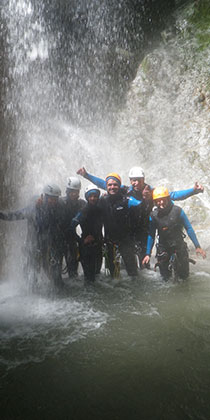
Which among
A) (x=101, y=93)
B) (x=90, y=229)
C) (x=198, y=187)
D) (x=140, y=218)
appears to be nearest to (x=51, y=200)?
(x=90, y=229)

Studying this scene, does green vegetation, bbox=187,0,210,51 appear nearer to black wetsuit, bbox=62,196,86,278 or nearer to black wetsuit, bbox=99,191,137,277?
black wetsuit, bbox=99,191,137,277

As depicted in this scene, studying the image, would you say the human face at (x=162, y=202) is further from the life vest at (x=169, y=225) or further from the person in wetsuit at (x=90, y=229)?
the person in wetsuit at (x=90, y=229)

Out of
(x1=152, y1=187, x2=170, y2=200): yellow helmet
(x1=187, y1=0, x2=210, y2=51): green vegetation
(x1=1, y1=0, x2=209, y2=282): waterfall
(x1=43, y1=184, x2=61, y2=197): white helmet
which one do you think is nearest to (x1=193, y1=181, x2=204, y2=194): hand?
(x1=152, y1=187, x2=170, y2=200): yellow helmet

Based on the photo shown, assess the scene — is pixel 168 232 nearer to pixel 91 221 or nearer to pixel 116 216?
pixel 116 216

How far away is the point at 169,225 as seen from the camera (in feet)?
21.0

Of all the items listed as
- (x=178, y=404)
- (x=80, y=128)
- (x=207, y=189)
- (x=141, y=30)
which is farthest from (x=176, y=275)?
(x=141, y=30)

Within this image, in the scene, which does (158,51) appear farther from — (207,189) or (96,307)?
(96,307)

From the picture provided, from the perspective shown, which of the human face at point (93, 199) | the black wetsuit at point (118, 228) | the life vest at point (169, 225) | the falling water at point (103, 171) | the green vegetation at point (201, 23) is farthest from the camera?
the green vegetation at point (201, 23)

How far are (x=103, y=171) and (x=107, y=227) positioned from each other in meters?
7.62

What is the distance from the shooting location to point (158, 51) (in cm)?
1556

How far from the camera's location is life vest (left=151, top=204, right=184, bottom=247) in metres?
6.41

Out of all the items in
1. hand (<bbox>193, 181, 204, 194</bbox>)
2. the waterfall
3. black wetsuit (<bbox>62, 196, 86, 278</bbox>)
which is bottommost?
black wetsuit (<bbox>62, 196, 86, 278</bbox>)

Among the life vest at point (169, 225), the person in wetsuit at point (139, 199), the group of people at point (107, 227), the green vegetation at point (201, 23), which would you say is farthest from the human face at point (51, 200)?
the green vegetation at point (201, 23)

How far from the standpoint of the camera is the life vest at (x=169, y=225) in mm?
6410
